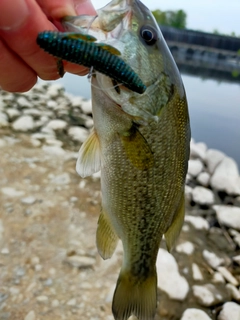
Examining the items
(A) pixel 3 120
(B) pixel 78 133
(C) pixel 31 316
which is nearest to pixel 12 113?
(A) pixel 3 120

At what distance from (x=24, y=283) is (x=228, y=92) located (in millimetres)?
9982

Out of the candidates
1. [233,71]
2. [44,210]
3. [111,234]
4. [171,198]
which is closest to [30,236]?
[44,210]

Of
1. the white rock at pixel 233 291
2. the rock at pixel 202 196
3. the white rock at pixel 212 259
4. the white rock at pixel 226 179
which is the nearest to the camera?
the white rock at pixel 233 291

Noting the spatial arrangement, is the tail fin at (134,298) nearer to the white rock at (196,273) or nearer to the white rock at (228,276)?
the white rock at (196,273)

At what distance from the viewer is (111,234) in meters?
1.40

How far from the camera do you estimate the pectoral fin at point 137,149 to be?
1165mm

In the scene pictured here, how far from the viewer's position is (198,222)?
348 cm

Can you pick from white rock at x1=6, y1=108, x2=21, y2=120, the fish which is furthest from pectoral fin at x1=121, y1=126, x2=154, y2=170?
white rock at x1=6, y1=108, x2=21, y2=120

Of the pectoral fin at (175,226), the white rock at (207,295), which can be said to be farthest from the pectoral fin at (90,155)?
the white rock at (207,295)

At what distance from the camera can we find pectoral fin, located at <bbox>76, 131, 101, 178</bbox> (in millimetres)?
1259

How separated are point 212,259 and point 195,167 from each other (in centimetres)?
155

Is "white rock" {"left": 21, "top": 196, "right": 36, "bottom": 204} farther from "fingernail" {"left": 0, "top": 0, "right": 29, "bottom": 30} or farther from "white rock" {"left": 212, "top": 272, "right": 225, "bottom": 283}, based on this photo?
"fingernail" {"left": 0, "top": 0, "right": 29, "bottom": 30}

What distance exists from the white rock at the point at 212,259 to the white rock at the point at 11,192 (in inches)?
61.6

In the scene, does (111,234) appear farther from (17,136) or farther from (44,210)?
(17,136)
